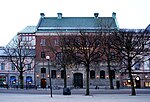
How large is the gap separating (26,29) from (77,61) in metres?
71.1

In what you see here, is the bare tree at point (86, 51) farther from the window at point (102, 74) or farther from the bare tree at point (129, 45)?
the window at point (102, 74)

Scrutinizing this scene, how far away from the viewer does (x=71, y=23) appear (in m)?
90.2

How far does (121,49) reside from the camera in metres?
44.4

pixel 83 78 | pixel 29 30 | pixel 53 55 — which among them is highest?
pixel 29 30

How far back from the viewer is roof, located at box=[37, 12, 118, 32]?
285ft

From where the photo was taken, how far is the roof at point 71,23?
86938 millimetres

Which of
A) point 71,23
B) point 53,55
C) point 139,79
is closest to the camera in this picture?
point 139,79

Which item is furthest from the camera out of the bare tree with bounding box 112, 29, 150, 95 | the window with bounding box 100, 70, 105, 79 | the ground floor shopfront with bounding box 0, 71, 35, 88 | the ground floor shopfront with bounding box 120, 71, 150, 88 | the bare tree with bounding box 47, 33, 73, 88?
the ground floor shopfront with bounding box 0, 71, 35, 88

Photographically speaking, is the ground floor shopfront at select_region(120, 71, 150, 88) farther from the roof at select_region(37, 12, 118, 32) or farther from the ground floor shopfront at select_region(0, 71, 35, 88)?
the ground floor shopfront at select_region(0, 71, 35, 88)

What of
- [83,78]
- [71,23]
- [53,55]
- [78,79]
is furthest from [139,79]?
[71,23]

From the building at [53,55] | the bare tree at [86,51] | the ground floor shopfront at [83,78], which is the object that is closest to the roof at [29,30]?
the building at [53,55]

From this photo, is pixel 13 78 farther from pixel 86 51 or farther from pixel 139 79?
pixel 86 51

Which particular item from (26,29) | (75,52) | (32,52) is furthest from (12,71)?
(75,52)

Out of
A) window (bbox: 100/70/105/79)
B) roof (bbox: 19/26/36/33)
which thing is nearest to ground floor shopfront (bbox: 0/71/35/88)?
window (bbox: 100/70/105/79)
